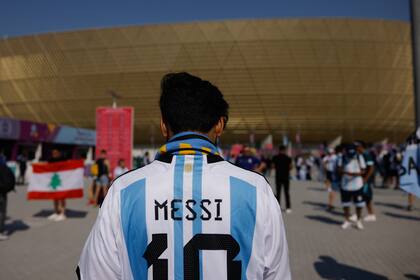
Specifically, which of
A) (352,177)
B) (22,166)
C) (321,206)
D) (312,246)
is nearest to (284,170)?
(321,206)

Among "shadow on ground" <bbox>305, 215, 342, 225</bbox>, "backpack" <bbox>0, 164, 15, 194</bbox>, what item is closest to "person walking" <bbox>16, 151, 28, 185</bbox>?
"backpack" <bbox>0, 164, 15, 194</bbox>

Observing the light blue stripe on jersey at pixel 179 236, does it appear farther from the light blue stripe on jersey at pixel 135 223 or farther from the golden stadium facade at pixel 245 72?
the golden stadium facade at pixel 245 72

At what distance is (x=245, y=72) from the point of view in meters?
47.0

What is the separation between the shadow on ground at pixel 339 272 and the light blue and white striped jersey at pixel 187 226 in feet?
12.7

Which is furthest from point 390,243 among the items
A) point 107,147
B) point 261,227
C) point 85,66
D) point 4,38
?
point 4,38

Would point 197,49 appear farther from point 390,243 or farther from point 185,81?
point 185,81

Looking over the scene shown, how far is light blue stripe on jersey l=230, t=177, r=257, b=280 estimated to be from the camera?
4.67 feet

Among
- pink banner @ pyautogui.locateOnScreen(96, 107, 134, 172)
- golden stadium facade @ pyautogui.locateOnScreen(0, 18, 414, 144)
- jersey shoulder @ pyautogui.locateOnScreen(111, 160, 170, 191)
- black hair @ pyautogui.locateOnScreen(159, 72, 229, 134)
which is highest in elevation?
golden stadium facade @ pyautogui.locateOnScreen(0, 18, 414, 144)

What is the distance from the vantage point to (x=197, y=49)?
45906 mm

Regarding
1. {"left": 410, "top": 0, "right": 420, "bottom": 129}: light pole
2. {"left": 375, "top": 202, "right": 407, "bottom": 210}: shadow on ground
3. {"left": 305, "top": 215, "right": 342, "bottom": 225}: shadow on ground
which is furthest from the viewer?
{"left": 375, "top": 202, "right": 407, "bottom": 210}: shadow on ground

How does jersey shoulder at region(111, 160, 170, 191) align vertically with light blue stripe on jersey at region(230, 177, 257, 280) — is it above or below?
above

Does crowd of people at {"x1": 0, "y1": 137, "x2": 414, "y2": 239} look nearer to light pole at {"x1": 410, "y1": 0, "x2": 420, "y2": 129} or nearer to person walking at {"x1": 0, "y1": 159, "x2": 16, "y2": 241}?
person walking at {"x1": 0, "y1": 159, "x2": 16, "y2": 241}

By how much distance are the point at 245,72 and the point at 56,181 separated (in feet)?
131

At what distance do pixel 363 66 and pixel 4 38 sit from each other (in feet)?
166
